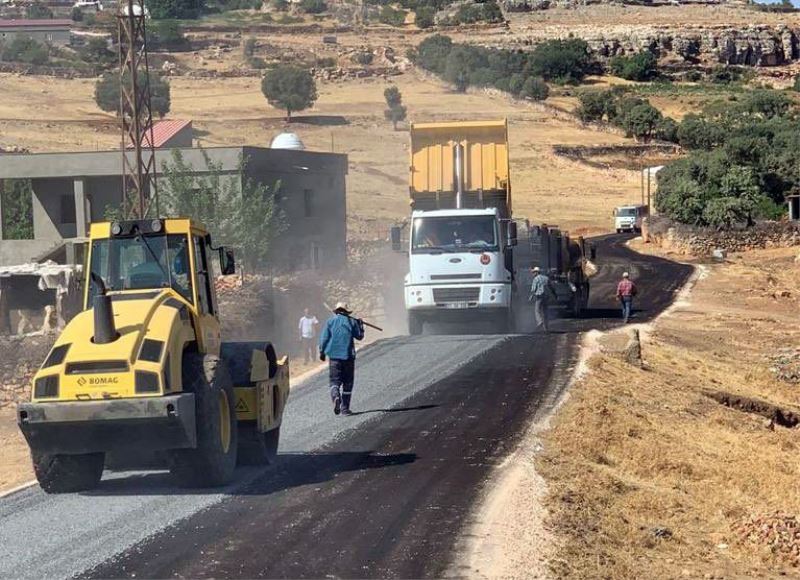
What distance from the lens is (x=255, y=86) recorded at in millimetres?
143375

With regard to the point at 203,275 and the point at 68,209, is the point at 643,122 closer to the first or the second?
the point at 68,209

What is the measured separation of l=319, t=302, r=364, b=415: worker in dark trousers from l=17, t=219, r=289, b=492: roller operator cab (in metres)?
3.75

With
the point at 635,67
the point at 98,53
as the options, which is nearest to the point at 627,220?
the point at 635,67

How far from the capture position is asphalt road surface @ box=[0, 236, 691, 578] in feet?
36.7

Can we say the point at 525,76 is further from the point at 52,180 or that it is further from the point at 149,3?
the point at 52,180

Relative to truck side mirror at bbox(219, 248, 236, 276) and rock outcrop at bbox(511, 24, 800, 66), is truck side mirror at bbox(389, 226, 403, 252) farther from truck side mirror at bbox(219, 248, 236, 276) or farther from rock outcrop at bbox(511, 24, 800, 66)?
rock outcrop at bbox(511, 24, 800, 66)

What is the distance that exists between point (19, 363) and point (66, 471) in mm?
23025

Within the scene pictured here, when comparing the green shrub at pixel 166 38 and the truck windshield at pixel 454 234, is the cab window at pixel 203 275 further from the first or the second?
the green shrub at pixel 166 38

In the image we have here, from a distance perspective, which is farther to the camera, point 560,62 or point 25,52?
point 25,52

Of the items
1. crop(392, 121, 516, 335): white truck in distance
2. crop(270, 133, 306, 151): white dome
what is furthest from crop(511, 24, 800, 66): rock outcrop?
crop(392, 121, 516, 335): white truck in distance

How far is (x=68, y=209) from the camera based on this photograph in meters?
54.2

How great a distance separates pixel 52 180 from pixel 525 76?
9681 cm

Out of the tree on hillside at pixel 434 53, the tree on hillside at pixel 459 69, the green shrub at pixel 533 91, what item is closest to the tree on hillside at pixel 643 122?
the green shrub at pixel 533 91

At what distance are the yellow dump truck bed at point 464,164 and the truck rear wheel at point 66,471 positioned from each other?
19.3 metres
